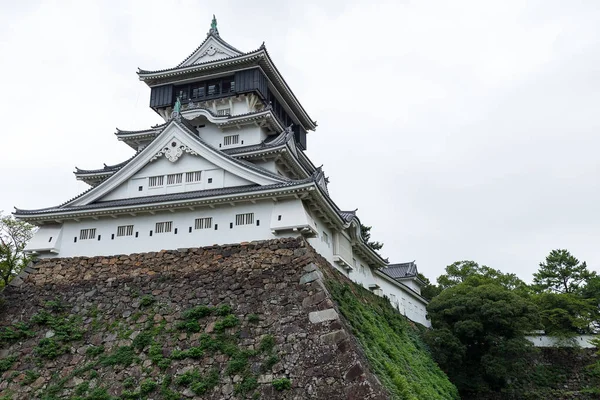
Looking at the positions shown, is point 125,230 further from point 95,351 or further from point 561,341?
point 561,341

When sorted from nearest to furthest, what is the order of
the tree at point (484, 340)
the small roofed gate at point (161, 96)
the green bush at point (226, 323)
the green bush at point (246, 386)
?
Result: the green bush at point (246, 386) → the green bush at point (226, 323) → the small roofed gate at point (161, 96) → the tree at point (484, 340)

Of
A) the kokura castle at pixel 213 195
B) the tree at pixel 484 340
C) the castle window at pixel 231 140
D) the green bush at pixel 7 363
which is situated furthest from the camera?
the tree at pixel 484 340

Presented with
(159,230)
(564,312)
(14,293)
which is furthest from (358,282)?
(564,312)

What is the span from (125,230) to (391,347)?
10217mm

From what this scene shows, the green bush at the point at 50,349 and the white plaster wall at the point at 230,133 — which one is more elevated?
the white plaster wall at the point at 230,133

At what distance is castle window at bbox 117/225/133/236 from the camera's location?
56.3ft

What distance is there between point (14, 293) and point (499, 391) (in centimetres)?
2330

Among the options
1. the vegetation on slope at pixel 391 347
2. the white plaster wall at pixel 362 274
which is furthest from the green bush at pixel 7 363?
the white plaster wall at pixel 362 274

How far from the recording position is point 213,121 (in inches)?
854

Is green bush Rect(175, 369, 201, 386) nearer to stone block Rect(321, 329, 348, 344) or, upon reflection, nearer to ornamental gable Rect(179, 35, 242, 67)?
stone block Rect(321, 329, 348, 344)

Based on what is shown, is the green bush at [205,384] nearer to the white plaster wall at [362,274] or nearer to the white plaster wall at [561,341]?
the white plaster wall at [362,274]

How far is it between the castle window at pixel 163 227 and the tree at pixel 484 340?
51.8ft

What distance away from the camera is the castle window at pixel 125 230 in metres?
17.2

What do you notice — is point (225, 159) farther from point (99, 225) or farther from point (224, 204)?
point (99, 225)
